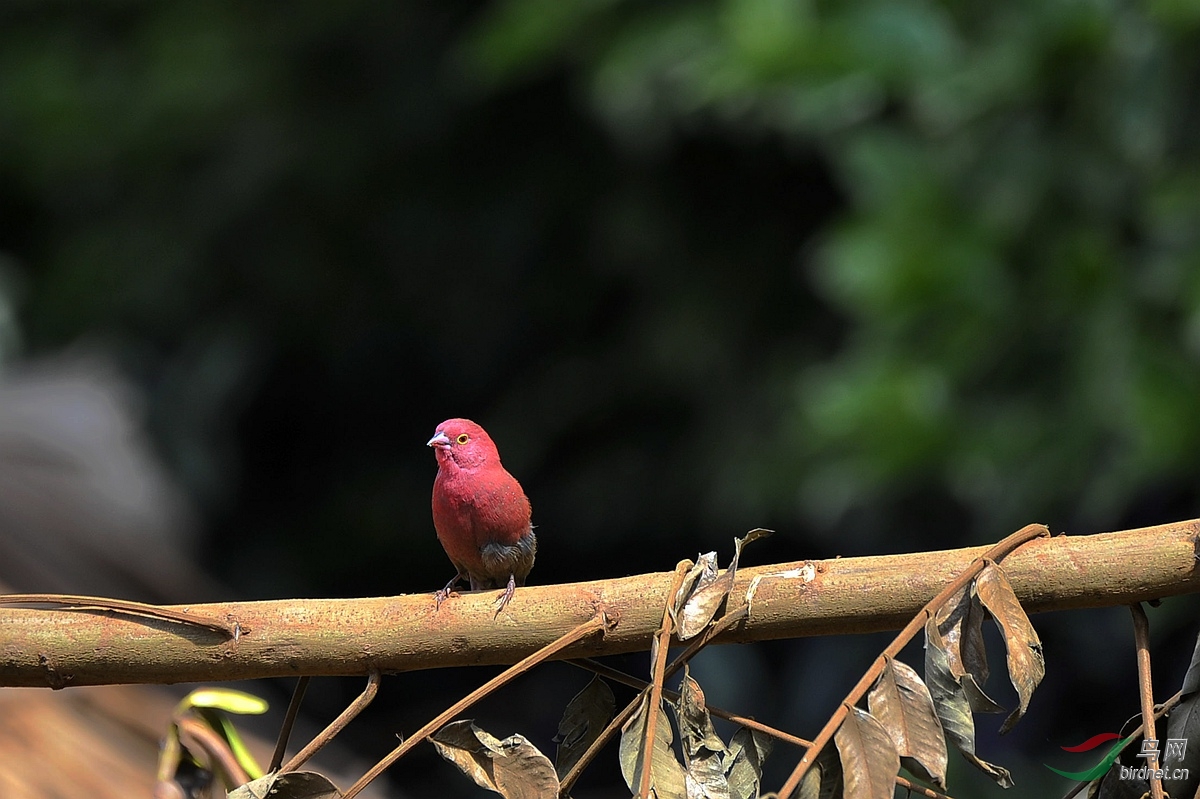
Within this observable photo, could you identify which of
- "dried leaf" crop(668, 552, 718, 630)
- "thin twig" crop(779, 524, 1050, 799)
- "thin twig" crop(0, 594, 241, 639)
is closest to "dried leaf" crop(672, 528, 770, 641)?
"dried leaf" crop(668, 552, 718, 630)

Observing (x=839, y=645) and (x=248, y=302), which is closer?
(x=839, y=645)

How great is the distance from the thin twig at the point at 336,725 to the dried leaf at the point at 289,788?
12mm

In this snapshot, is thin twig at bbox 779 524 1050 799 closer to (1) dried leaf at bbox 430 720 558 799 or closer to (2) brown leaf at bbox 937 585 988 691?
(2) brown leaf at bbox 937 585 988 691

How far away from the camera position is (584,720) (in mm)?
1554

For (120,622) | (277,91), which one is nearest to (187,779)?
(120,622)

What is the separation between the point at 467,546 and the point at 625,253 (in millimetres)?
4021

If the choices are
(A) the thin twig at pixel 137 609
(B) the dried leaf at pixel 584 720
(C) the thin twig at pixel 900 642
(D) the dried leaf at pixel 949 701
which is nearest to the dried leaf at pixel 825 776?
(C) the thin twig at pixel 900 642

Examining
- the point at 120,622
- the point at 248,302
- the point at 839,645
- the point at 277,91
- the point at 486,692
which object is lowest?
the point at 486,692

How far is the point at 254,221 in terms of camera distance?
23.9 ft

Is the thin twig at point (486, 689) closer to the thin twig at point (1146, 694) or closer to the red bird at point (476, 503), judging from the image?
the thin twig at point (1146, 694)

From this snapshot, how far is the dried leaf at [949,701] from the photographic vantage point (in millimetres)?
1392

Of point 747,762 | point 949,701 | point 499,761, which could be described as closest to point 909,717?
point 949,701

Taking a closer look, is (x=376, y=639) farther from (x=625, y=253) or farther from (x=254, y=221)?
(x=254, y=221)

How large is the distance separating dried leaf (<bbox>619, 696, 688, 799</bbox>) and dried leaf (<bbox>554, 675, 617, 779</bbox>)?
0.15 meters
